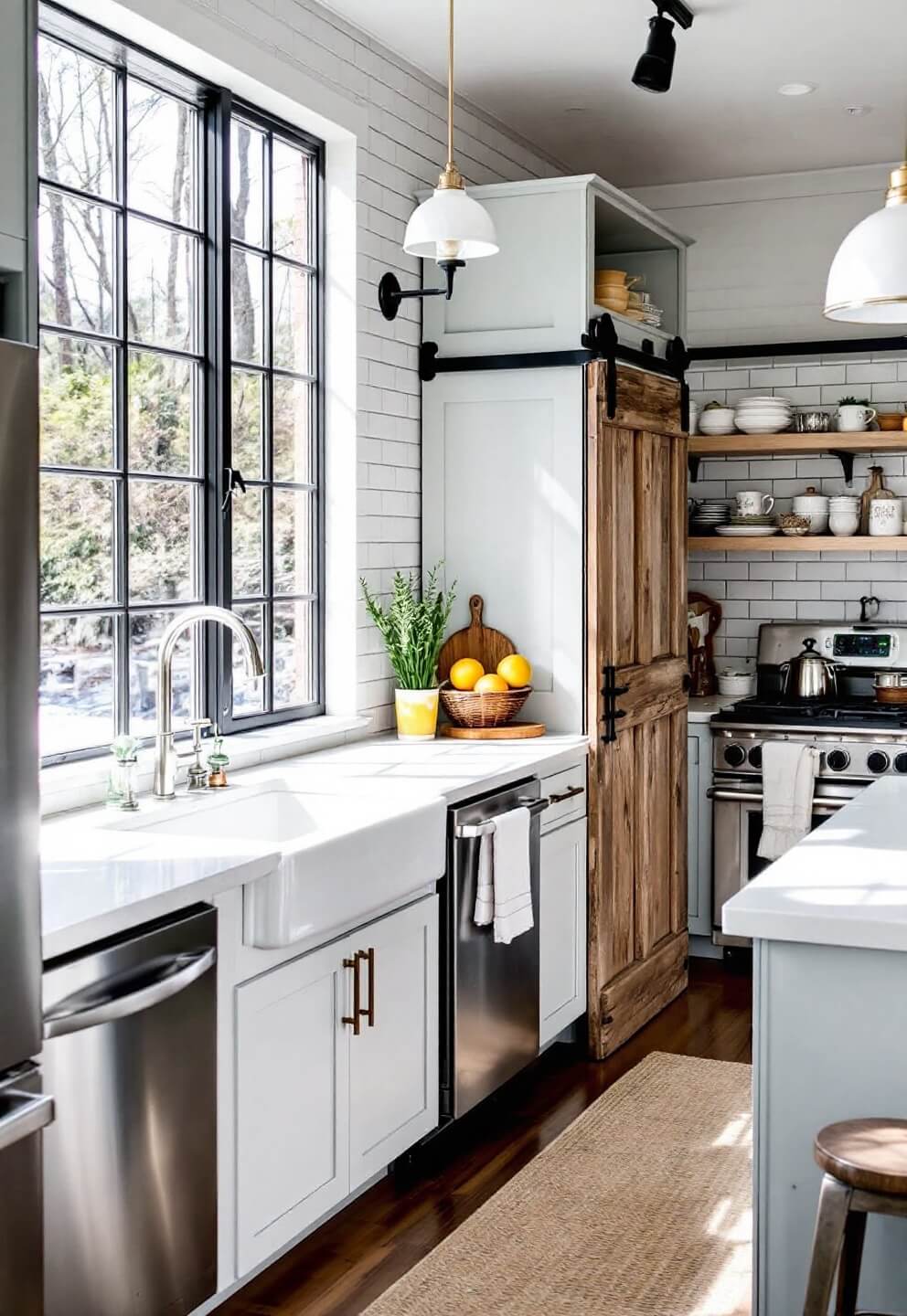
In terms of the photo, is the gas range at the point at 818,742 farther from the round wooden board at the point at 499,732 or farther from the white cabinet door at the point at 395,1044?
the white cabinet door at the point at 395,1044

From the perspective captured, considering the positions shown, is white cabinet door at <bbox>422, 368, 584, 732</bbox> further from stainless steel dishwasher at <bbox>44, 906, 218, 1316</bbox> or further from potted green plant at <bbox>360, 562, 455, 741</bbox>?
stainless steel dishwasher at <bbox>44, 906, 218, 1316</bbox>

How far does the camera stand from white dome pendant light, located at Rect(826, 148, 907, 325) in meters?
2.44

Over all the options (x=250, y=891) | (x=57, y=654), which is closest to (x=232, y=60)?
(x=57, y=654)

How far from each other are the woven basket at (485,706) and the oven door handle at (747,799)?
127 centimetres

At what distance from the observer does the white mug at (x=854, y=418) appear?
5.71m

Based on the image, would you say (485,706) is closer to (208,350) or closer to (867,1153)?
(208,350)

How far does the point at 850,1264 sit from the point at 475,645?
109 inches

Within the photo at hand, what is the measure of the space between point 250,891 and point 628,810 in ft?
7.21

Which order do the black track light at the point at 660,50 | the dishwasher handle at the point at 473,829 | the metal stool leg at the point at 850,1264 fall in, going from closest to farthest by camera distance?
1. the metal stool leg at the point at 850,1264
2. the dishwasher handle at the point at 473,829
3. the black track light at the point at 660,50

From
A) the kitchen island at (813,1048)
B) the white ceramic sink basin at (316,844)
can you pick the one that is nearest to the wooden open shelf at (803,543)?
the white ceramic sink basin at (316,844)

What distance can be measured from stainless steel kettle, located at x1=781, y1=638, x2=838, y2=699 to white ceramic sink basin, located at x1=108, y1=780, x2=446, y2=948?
2719 mm

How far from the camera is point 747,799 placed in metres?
5.46

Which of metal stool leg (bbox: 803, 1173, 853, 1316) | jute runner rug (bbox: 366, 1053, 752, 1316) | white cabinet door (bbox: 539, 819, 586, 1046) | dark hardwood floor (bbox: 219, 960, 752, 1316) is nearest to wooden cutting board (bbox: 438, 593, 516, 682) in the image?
white cabinet door (bbox: 539, 819, 586, 1046)

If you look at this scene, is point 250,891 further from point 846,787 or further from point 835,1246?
point 846,787
